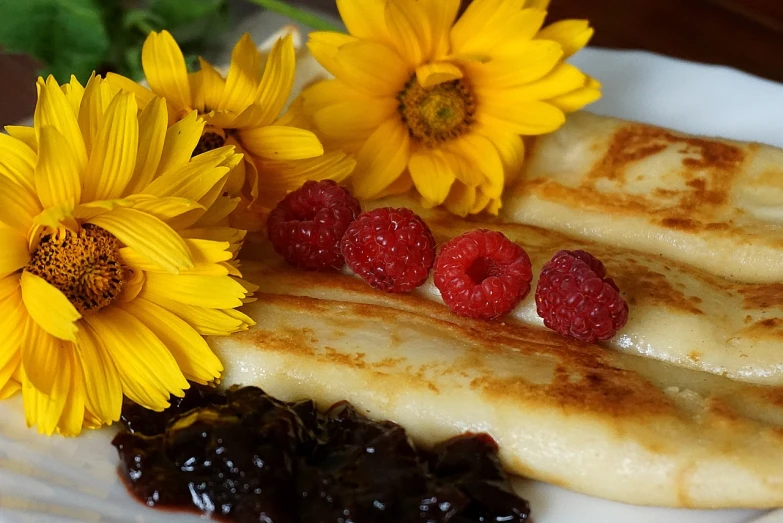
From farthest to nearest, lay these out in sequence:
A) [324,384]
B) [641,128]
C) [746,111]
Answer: [746,111] → [641,128] → [324,384]

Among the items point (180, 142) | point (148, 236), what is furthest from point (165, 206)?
point (180, 142)

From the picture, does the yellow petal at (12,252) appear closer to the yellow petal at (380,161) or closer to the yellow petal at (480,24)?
the yellow petal at (380,161)

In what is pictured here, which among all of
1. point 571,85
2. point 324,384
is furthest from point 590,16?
point 324,384

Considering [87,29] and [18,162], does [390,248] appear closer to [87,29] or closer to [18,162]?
[18,162]

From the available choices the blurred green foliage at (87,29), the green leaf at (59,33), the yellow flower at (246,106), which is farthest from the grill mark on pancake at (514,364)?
the green leaf at (59,33)

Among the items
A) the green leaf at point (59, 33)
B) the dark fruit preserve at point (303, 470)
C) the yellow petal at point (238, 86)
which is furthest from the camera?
the green leaf at point (59, 33)

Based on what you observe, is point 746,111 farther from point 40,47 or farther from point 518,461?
point 40,47
